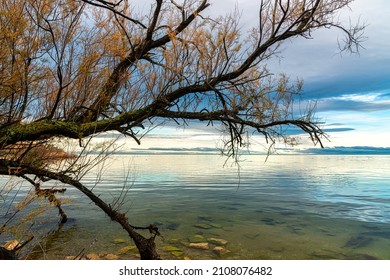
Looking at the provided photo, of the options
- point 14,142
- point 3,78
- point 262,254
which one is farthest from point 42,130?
point 262,254

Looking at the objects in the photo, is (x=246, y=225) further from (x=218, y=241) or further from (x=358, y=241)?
(x=358, y=241)

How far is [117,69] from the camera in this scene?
8414mm

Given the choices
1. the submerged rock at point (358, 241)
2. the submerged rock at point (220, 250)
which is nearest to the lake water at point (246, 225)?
the submerged rock at point (358, 241)

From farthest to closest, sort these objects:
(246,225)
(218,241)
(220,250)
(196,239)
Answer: (246,225), (196,239), (218,241), (220,250)

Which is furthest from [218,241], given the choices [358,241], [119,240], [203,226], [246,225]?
[358,241]

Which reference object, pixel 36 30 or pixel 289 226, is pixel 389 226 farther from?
pixel 36 30

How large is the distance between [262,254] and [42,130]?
624 centimetres

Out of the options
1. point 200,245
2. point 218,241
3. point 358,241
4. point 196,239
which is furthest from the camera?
point 358,241

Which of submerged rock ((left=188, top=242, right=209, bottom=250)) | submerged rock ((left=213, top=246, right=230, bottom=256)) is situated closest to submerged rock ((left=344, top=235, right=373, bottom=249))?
submerged rock ((left=213, top=246, right=230, bottom=256))

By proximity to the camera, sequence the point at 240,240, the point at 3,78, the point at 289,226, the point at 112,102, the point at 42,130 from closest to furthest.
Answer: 1. the point at 3,78
2. the point at 42,130
3. the point at 112,102
4. the point at 240,240
5. the point at 289,226

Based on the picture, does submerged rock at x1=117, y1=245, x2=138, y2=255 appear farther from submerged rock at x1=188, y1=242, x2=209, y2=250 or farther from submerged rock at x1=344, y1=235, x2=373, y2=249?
submerged rock at x1=344, y1=235, x2=373, y2=249

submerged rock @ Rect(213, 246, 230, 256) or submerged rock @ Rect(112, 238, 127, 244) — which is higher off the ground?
submerged rock @ Rect(213, 246, 230, 256)

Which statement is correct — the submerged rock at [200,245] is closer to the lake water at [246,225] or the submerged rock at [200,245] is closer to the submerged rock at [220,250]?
the lake water at [246,225]

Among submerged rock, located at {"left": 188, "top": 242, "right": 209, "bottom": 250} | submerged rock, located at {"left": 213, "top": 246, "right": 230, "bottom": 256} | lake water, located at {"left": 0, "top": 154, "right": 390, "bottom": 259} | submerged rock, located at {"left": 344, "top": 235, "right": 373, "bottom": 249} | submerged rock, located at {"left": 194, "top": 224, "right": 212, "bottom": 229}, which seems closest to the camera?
submerged rock, located at {"left": 213, "top": 246, "right": 230, "bottom": 256}
